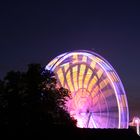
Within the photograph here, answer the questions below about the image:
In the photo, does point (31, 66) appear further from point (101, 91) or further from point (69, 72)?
point (101, 91)

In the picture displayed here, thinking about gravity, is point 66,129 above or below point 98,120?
below

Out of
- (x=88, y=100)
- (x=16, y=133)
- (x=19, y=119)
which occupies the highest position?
(x=88, y=100)

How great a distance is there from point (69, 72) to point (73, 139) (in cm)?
1411

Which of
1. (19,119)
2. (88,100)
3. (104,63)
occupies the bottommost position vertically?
(19,119)

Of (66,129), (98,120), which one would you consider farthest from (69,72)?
(66,129)

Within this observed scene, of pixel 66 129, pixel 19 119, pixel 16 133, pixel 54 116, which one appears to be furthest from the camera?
pixel 54 116

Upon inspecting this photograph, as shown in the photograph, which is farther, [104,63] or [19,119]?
[104,63]

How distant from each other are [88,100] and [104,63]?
143 inches

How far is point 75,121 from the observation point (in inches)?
1689

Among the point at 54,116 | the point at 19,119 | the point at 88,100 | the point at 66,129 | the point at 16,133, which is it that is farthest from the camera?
the point at 88,100

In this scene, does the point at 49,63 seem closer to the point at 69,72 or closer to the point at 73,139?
the point at 69,72

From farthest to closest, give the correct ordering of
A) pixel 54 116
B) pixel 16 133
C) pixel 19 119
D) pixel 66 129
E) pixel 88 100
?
pixel 88 100 → pixel 54 116 → pixel 19 119 → pixel 66 129 → pixel 16 133

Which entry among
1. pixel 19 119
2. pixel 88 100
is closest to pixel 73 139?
pixel 19 119

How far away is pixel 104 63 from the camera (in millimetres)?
45062
